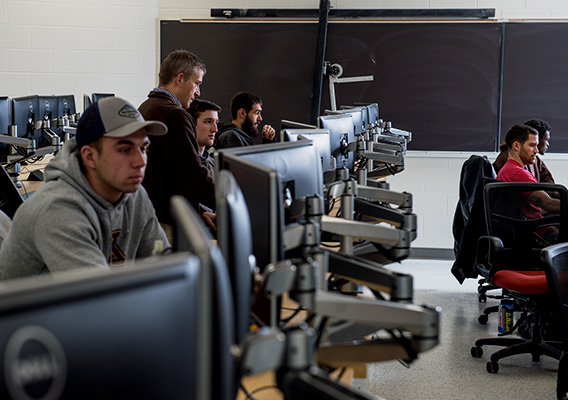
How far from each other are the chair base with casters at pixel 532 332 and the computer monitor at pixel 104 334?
3.31 metres

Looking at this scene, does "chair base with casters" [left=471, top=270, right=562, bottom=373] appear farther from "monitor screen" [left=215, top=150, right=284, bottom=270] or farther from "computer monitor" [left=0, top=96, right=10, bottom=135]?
"computer monitor" [left=0, top=96, right=10, bottom=135]

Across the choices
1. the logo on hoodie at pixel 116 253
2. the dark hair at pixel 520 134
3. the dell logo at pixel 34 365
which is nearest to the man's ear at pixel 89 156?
the logo on hoodie at pixel 116 253

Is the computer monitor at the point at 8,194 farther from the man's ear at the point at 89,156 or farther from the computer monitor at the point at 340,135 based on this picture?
the computer monitor at the point at 340,135

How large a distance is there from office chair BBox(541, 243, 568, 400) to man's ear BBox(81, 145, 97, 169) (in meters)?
1.44

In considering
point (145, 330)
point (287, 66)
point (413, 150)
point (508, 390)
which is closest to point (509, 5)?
point (413, 150)

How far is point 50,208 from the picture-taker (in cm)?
174

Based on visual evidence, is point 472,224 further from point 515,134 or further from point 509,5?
point 509,5

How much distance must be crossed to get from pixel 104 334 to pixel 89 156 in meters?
1.36

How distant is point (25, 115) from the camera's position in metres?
4.95

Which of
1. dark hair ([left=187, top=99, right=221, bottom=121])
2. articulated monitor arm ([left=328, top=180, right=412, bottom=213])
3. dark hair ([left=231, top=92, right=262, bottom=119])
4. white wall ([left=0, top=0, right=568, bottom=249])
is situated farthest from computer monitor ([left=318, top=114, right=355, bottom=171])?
white wall ([left=0, top=0, right=568, bottom=249])

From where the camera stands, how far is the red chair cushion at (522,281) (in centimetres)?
369

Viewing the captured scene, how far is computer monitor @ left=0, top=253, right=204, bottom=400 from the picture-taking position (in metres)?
0.54

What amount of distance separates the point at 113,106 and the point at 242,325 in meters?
0.98

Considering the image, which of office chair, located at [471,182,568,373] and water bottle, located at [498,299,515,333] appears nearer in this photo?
office chair, located at [471,182,568,373]
